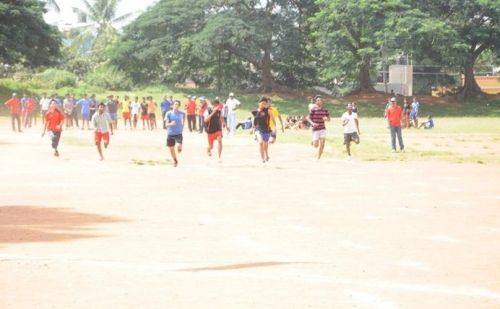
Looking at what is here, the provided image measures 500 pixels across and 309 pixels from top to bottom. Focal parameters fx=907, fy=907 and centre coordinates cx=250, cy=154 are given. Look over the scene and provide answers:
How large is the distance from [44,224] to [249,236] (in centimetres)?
265

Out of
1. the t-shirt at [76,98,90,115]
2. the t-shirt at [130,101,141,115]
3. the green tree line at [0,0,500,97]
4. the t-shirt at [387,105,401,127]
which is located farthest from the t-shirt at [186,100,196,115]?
the green tree line at [0,0,500,97]

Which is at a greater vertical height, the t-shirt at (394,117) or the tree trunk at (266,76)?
the tree trunk at (266,76)

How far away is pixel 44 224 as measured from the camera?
10828 millimetres

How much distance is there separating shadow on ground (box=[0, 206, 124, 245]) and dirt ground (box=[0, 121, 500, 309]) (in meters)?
0.02

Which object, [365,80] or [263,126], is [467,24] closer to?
[365,80]

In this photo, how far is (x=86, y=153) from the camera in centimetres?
2341

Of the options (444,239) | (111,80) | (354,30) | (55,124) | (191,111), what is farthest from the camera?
(111,80)

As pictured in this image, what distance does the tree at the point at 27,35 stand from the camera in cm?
4906

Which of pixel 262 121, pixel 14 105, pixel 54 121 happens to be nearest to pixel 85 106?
pixel 14 105

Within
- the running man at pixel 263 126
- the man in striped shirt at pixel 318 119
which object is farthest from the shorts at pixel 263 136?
the man in striped shirt at pixel 318 119

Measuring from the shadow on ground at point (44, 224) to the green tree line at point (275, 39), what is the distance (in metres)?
37.2

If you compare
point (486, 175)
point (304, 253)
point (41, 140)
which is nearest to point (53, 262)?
point (304, 253)

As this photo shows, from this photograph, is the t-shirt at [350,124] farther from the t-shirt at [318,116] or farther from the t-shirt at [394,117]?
the t-shirt at [394,117]

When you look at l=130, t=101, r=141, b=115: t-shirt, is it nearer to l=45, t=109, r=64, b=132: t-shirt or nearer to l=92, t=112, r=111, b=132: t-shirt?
l=45, t=109, r=64, b=132: t-shirt
